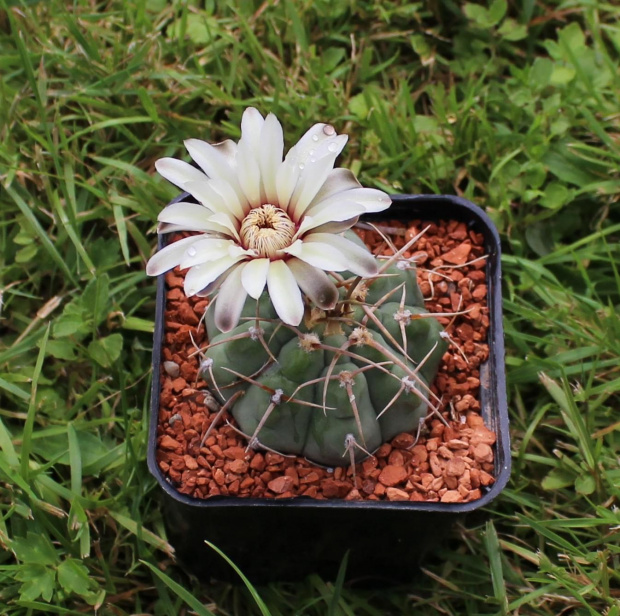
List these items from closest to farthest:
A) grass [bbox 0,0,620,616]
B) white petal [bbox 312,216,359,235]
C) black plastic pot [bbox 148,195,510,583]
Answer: white petal [bbox 312,216,359,235] → black plastic pot [bbox 148,195,510,583] → grass [bbox 0,0,620,616]

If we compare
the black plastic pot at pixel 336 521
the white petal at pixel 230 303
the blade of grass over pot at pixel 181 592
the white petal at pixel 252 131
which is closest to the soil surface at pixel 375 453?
the black plastic pot at pixel 336 521

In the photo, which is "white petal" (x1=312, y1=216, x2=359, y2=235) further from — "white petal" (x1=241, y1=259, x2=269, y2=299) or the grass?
the grass

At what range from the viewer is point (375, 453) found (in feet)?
5.35

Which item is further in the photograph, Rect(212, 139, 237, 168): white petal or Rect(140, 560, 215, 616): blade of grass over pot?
Rect(140, 560, 215, 616): blade of grass over pot

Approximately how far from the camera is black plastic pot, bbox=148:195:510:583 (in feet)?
5.10

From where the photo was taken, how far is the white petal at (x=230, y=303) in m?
1.29

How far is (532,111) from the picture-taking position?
2.33 m

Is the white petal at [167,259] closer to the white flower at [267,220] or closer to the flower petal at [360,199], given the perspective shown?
the white flower at [267,220]

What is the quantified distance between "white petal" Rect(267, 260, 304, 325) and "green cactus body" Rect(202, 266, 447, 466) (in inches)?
5.9

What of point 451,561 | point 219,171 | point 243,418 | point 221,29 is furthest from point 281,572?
point 221,29

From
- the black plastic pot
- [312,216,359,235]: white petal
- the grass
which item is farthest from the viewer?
the grass

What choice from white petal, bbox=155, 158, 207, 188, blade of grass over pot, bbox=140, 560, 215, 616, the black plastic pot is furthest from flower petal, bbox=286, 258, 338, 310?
blade of grass over pot, bbox=140, 560, 215, 616

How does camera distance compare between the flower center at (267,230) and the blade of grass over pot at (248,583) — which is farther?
the blade of grass over pot at (248,583)

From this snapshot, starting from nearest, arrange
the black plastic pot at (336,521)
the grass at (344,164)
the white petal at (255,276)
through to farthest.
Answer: the white petal at (255,276) < the black plastic pot at (336,521) < the grass at (344,164)
